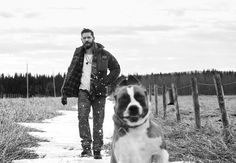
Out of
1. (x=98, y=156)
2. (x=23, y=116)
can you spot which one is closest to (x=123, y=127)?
(x=98, y=156)

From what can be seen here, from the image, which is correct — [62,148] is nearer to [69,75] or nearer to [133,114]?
[69,75]

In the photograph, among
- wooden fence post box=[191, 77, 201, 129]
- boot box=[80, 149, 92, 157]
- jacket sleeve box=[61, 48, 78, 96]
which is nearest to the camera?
boot box=[80, 149, 92, 157]

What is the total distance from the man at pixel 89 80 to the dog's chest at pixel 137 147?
3.74 m

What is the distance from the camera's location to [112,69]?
8.96m

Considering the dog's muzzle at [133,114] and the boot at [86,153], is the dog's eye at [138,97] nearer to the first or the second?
the dog's muzzle at [133,114]

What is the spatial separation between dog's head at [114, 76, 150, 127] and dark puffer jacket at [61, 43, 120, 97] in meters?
3.67

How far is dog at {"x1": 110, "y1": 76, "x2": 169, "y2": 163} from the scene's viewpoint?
485cm

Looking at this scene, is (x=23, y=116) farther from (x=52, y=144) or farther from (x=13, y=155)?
(x=13, y=155)

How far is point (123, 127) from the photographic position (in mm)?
4965

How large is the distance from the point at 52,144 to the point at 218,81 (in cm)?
426

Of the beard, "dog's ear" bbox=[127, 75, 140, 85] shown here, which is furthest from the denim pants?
"dog's ear" bbox=[127, 75, 140, 85]

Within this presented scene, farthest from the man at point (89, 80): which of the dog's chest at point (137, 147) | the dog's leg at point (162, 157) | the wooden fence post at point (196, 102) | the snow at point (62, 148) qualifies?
the wooden fence post at point (196, 102)

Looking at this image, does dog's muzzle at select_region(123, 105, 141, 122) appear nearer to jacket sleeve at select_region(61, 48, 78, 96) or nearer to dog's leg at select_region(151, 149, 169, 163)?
dog's leg at select_region(151, 149, 169, 163)

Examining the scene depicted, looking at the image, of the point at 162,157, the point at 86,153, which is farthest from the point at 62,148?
the point at 162,157
